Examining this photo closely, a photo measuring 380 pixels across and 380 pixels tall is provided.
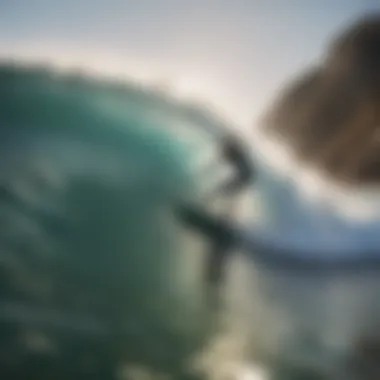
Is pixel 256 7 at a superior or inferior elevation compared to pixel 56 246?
superior

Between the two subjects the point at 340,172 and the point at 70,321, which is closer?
the point at 70,321

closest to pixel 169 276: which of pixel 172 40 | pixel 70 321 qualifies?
pixel 70 321

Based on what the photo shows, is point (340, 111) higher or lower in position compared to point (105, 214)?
higher

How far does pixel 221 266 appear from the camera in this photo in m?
1.19

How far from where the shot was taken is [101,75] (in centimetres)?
120

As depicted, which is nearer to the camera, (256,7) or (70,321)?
(70,321)

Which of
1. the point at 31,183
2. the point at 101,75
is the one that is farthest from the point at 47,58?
the point at 31,183

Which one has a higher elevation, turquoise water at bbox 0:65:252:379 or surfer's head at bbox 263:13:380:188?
surfer's head at bbox 263:13:380:188

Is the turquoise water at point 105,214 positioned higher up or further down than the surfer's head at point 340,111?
further down

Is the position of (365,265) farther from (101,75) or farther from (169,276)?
(101,75)

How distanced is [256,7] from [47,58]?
0.38 m

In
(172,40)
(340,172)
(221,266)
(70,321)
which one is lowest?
(70,321)

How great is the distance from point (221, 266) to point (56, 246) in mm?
278

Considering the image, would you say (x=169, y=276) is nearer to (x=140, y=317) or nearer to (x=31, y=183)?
(x=140, y=317)
